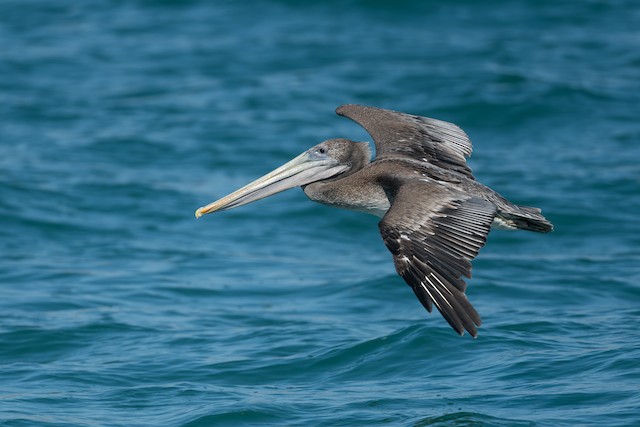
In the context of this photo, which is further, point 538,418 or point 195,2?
point 195,2

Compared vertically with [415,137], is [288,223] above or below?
below

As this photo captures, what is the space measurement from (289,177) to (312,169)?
187 millimetres

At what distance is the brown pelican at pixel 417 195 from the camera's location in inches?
264

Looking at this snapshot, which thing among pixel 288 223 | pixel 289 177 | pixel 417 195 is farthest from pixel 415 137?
pixel 288 223

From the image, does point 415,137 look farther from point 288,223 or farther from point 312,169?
point 288,223

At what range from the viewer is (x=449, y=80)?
1628 cm

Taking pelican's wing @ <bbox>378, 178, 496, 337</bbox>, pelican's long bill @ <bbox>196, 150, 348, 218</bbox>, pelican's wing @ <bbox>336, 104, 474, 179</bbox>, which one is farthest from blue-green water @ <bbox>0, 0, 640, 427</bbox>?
pelican's wing @ <bbox>336, 104, 474, 179</bbox>

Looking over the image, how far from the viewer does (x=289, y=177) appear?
846cm

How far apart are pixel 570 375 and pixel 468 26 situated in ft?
36.7

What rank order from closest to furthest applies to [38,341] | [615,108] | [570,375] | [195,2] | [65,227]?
[570,375] → [38,341] → [65,227] → [615,108] → [195,2]

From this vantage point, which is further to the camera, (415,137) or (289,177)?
(415,137)

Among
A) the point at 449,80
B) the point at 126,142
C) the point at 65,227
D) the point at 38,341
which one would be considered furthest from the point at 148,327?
the point at 449,80

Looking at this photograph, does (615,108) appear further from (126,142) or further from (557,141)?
(126,142)

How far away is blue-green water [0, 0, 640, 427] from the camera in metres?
7.98
